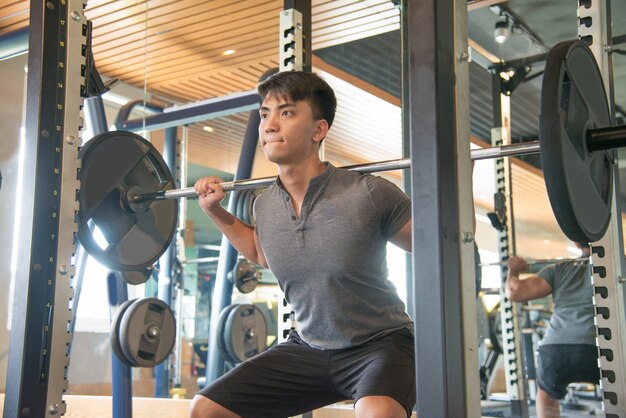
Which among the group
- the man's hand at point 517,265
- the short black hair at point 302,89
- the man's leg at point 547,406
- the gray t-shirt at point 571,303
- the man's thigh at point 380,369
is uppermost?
the short black hair at point 302,89

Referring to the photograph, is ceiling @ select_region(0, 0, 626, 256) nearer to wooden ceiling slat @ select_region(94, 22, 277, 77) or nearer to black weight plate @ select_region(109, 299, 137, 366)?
wooden ceiling slat @ select_region(94, 22, 277, 77)

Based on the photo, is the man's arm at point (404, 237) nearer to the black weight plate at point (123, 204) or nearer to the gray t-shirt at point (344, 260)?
the gray t-shirt at point (344, 260)

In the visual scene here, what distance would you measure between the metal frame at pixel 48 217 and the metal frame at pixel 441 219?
1212 mm

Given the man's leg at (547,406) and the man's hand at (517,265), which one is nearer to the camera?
the man's hand at (517,265)

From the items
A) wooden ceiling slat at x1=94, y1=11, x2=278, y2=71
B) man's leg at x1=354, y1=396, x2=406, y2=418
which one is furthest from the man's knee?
wooden ceiling slat at x1=94, y1=11, x2=278, y2=71

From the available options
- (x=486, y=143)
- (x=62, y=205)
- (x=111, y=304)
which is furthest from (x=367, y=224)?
(x=486, y=143)

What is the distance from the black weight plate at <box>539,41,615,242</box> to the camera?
53.6 inches

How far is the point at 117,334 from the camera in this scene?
11.7ft

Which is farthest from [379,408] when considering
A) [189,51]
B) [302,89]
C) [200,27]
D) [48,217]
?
[189,51]

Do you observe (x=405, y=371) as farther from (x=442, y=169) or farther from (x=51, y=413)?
(x=51, y=413)

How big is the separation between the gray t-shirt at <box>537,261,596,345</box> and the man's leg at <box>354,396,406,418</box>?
2.32 metres

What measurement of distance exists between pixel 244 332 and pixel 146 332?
49.2 inches

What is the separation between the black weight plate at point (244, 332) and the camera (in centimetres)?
468

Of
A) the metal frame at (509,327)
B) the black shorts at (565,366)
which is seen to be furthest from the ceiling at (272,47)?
the black shorts at (565,366)
